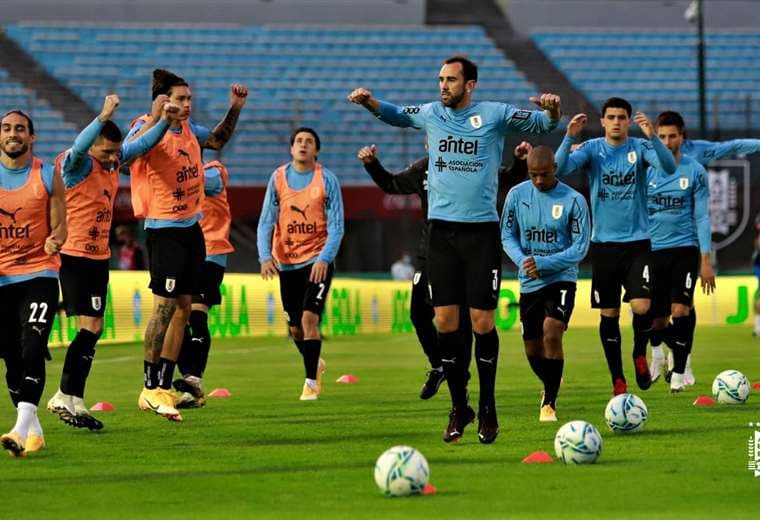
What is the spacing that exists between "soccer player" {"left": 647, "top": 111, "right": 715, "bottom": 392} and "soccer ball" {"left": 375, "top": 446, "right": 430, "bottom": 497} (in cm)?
657

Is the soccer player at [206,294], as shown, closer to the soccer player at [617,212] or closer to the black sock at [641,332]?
the soccer player at [617,212]

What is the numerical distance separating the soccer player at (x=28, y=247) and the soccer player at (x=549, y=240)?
3354 millimetres

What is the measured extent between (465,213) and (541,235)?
60.8 inches

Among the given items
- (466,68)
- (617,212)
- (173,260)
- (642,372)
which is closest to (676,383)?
(642,372)

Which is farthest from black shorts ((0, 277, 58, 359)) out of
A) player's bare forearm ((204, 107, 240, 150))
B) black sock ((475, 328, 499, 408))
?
player's bare forearm ((204, 107, 240, 150))

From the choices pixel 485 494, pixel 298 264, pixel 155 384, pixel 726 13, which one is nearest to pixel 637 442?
pixel 485 494

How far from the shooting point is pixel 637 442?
10133 mm

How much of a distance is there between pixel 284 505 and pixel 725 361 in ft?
38.3

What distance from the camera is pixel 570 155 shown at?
12.8 metres

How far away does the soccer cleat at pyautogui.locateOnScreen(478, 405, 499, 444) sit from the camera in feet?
33.3

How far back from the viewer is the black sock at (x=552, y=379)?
1166cm

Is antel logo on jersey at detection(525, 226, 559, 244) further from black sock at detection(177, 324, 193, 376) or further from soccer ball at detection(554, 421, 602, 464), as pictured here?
black sock at detection(177, 324, 193, 376)

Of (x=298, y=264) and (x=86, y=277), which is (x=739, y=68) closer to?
(x=298, y=264)

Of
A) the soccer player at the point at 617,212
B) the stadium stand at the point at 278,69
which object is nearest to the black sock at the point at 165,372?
the soccer player at the point at 617,212
